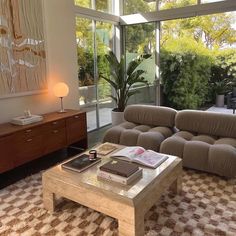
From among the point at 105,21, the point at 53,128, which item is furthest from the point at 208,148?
the point at 105,21

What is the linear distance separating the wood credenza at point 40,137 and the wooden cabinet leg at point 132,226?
1.58 m

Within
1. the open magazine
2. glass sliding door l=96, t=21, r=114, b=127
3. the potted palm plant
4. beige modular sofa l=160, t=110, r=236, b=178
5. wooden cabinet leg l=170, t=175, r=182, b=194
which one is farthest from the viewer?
glass sliding door l=96, t=21, r=114, b=127

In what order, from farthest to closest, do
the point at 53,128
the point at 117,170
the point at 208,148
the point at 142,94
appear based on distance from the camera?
the point at 142,94, the point at 53,128, the point at 208,148, the point at 117,170

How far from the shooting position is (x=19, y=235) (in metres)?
1.97

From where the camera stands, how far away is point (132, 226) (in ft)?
5.66

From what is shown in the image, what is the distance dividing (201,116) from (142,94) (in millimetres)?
2563

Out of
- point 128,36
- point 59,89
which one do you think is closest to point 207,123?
point 59,89

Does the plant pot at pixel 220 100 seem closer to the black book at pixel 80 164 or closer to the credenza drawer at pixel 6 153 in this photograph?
the black book at pixel 80 164

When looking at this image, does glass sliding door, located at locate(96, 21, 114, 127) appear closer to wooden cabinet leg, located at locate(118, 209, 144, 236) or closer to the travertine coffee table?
the travertine coffee table

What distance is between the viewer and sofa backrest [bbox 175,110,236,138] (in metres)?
3.12

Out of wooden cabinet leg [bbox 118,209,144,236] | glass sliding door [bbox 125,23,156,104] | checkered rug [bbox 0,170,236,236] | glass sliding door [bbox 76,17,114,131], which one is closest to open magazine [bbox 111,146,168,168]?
checkered rug [bbox 0,170,236,236]

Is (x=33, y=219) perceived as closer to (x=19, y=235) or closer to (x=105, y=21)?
(x=19, y=235)

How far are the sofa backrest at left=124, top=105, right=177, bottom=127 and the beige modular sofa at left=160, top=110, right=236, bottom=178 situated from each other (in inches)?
5.6

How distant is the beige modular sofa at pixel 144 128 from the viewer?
10.8 feet
